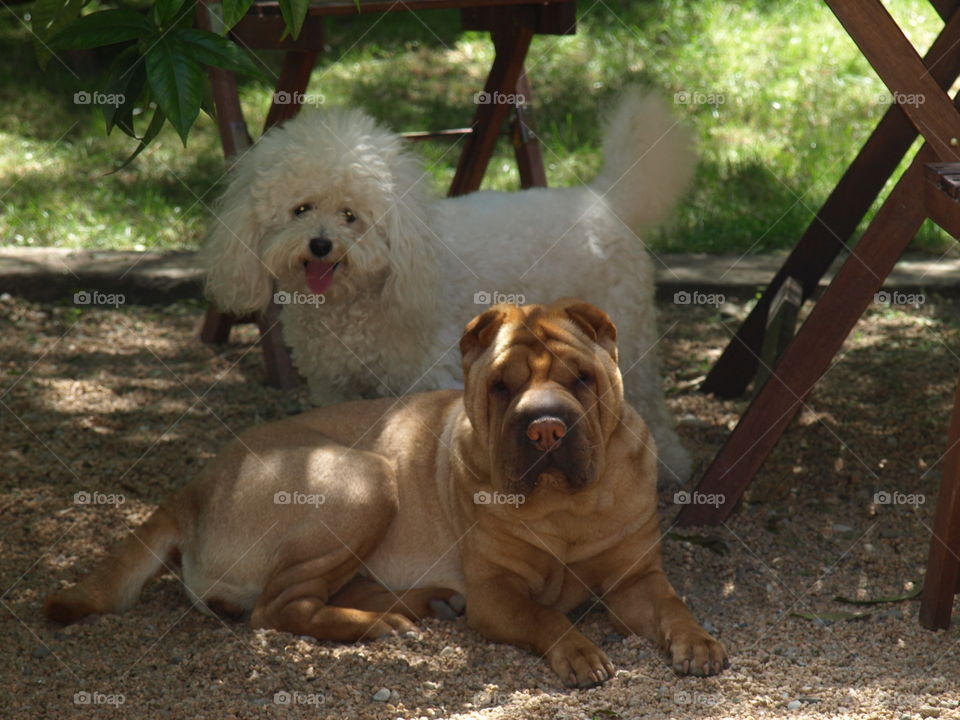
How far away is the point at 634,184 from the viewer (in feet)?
15.8

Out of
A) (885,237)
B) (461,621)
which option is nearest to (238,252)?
(461,621)

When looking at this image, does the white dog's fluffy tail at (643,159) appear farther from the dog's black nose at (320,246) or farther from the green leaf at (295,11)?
the green leaf at (295,11)

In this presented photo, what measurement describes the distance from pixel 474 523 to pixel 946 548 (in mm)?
1335

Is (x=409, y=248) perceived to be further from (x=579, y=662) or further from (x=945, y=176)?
(x=945, y=176)

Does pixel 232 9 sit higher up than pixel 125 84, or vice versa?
pixel 232 9

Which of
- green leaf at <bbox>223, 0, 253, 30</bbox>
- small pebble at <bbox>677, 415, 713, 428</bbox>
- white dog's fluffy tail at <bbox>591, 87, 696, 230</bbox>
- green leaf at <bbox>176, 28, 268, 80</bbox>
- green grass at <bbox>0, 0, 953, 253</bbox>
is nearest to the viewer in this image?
green leaf at <bbox>223, 0, 253, 30</bbox>

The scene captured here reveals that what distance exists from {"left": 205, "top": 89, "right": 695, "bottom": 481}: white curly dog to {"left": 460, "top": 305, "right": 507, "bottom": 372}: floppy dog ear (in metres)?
0.87

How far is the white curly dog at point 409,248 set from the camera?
176 inches

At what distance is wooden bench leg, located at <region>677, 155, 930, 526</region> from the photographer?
3.79 metres

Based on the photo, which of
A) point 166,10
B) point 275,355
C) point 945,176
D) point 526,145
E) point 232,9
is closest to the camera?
point 232,9

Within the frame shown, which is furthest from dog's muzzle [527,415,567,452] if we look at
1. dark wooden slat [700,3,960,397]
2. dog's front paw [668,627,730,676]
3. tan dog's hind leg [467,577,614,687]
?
dark wooden slat [700,3,960,397]

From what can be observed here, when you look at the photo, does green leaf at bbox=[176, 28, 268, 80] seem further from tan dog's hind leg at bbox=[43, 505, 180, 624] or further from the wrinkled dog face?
tan dog's hind leg at bbox=[43, 505, 180, 624]

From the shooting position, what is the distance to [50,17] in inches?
115

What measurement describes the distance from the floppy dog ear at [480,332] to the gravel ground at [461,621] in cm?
82
